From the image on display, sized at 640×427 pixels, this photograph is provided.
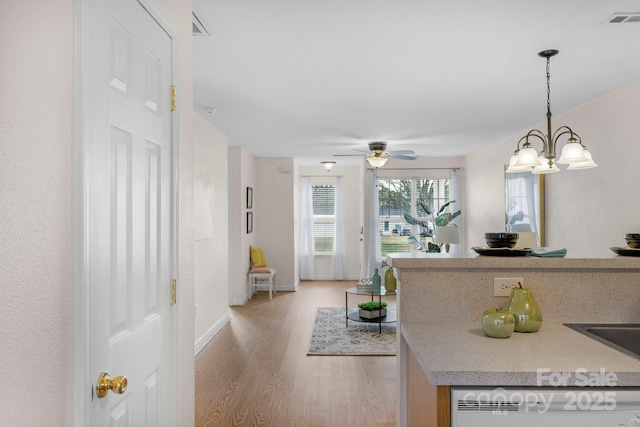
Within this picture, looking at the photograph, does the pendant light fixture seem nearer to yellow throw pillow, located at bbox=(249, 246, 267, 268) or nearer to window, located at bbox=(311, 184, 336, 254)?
yellow throw pillow, located at bbox=(249, 246, 267, 268)

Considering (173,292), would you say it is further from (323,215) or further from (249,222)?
(323,215)

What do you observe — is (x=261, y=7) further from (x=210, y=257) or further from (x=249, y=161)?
(x=249, y=161)

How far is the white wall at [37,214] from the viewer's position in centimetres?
89

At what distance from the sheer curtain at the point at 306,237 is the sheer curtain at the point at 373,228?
1791 mm

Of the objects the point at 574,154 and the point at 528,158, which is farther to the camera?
the point at 528,158

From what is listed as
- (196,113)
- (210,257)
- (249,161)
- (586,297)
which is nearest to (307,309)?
(210,257)

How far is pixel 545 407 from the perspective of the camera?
54.2 inches

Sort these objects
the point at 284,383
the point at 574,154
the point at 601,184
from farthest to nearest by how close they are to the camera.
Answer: the point at 601,184 → the point at 284,383 → the point at 574,154

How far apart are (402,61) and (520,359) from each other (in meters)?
2.22

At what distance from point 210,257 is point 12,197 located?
4.28 metres

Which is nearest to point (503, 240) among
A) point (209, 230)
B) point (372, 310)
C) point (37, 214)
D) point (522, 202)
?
point (37, 214)

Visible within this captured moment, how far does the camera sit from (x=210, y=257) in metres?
5.10

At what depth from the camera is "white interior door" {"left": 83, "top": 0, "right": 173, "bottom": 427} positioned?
119 cm

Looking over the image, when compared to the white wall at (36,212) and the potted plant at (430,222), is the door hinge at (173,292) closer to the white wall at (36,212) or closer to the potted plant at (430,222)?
the white wall at (36,212)
